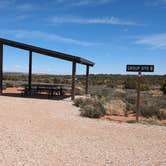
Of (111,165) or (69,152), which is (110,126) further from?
(111,165)

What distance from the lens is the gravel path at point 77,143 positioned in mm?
6625

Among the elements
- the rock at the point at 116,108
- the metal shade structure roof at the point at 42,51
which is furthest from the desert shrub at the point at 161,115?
the metal shade structure roof at the point at 42,51

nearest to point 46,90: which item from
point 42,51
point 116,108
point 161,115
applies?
point 42,51

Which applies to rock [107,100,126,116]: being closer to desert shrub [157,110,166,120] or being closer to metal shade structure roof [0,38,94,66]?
desert shrub [157,110,166,120]

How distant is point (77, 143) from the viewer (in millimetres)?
8320

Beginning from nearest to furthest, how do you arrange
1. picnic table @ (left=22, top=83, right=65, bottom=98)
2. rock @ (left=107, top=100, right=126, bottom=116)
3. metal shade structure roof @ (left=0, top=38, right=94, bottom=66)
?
rock @ (left=107, top=100, right=126, bottom=116)
metal shade structure roof @ (left=0, top=38, right=94, bottom=66)
picnic table @ (left=22, top=83, right=65, bottom=98)

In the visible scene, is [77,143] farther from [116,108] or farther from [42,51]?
[42,51]

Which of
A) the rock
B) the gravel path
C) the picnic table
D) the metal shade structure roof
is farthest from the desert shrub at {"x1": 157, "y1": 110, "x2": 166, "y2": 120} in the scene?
the picnic table

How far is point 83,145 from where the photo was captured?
26.6ft

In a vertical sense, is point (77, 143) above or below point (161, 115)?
below

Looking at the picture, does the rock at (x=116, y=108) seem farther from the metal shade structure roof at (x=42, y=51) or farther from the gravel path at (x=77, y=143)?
the metal shade structure roof at (x=42, y=51)

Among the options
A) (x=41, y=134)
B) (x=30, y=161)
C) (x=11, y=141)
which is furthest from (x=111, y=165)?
(x=41, y=134)

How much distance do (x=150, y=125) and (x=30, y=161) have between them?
6.85 metres

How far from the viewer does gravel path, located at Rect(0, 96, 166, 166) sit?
21.7 ft
